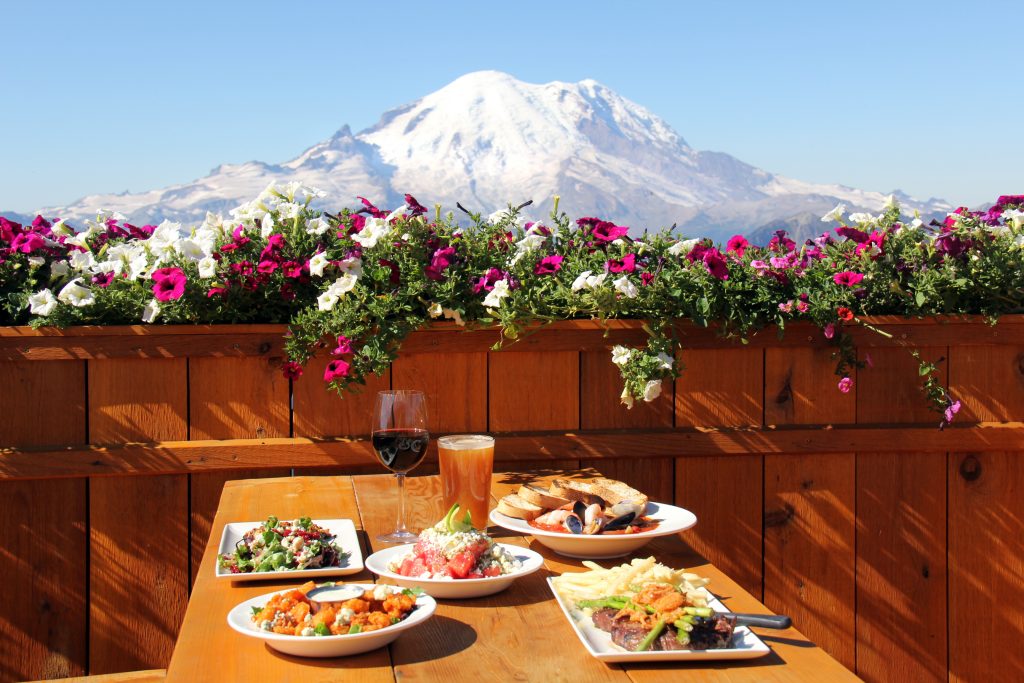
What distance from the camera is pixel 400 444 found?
1648mm

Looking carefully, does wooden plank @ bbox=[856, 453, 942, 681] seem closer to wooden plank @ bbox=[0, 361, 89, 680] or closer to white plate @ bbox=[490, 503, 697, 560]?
white plate @ bbox=[490, 503, 697, 560]

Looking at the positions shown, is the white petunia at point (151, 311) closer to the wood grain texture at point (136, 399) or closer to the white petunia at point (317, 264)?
the wood grain texture at point (136, 399)

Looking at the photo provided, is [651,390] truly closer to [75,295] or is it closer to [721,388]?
[721,388]

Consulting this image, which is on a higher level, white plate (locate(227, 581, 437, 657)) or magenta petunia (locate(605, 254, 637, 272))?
magenta petunia (locate(605, 254, 637, 272))

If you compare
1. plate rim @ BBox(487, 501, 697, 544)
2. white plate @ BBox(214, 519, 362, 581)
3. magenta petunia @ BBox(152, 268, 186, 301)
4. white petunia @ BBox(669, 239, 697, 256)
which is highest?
white petunia @ BBox(669, 239, 697, 256)

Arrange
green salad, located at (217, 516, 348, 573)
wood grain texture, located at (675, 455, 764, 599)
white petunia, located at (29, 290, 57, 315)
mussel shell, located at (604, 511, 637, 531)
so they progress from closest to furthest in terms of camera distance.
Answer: green salad, located at (217, 516, 348, 573) → mussel shell, located at (604, 511, 637, 531) → white petunia, located at (29, 290, 57, 315) → wood grain texture, located at (675, 455, 764, 599)

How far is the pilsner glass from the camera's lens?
1.62 metres

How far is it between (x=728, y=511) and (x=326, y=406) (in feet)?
3.59

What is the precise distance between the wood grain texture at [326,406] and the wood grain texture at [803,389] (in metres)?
1.02

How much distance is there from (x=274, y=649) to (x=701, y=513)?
5.45ft

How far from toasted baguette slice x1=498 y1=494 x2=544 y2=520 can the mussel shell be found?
0.48ft

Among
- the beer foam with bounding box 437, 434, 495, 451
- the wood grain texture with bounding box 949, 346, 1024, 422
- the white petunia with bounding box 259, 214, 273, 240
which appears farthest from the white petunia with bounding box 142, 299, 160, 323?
the wood grain texture with bounding box 949, 346, 1024, 422

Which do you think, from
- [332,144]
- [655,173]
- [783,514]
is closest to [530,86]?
[655,173]

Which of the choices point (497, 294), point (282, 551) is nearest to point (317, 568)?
point (282, 551)
